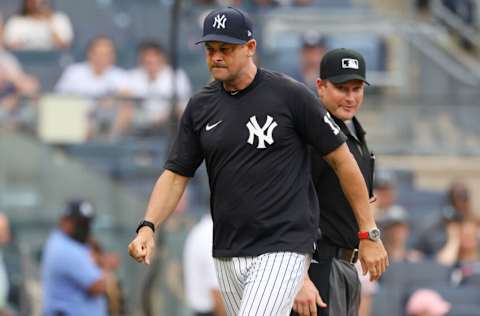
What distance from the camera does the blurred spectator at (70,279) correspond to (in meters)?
11.5

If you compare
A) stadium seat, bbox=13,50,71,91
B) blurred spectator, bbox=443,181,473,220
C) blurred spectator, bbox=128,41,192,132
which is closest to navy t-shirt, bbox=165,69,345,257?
blurred spectator, bbox=443,181,473,220

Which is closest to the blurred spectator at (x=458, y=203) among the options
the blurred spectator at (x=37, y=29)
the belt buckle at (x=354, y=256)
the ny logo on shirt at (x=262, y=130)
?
the blurred spectator at (x=37, y=29)

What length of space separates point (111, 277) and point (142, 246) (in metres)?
5.76

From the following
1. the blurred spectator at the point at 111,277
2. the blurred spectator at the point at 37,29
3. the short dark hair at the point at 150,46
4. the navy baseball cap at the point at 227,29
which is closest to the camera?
the navy baseball cap at the point at 227,29

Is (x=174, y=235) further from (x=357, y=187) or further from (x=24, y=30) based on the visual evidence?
(x=357, y=187)

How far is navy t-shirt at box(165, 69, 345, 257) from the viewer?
6.88 meters

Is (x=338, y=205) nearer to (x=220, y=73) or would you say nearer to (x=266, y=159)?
(x=266, y=159)

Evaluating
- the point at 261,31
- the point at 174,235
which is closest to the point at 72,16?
the point at 261,31

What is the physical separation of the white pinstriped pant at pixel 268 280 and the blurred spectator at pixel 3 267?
16.7ft

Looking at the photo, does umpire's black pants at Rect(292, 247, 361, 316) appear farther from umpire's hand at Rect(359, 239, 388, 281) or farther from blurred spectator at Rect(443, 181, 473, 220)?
blurred spectator at Rect(443, 181, 473, 220)

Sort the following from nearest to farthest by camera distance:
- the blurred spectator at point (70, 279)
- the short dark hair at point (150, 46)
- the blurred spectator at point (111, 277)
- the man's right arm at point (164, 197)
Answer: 1. the man's right arm at point (164, 197)
2. the blurred spectator at point (70, 279)
3. the blurred spectator at point (111, 277)
4. the short dark hair at point (150, 46)

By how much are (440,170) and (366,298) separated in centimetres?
398

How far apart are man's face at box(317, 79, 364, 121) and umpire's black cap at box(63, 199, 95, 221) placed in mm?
4743

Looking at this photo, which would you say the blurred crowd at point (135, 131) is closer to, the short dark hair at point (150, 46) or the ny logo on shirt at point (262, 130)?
the short dark hair at point (150, 46)
